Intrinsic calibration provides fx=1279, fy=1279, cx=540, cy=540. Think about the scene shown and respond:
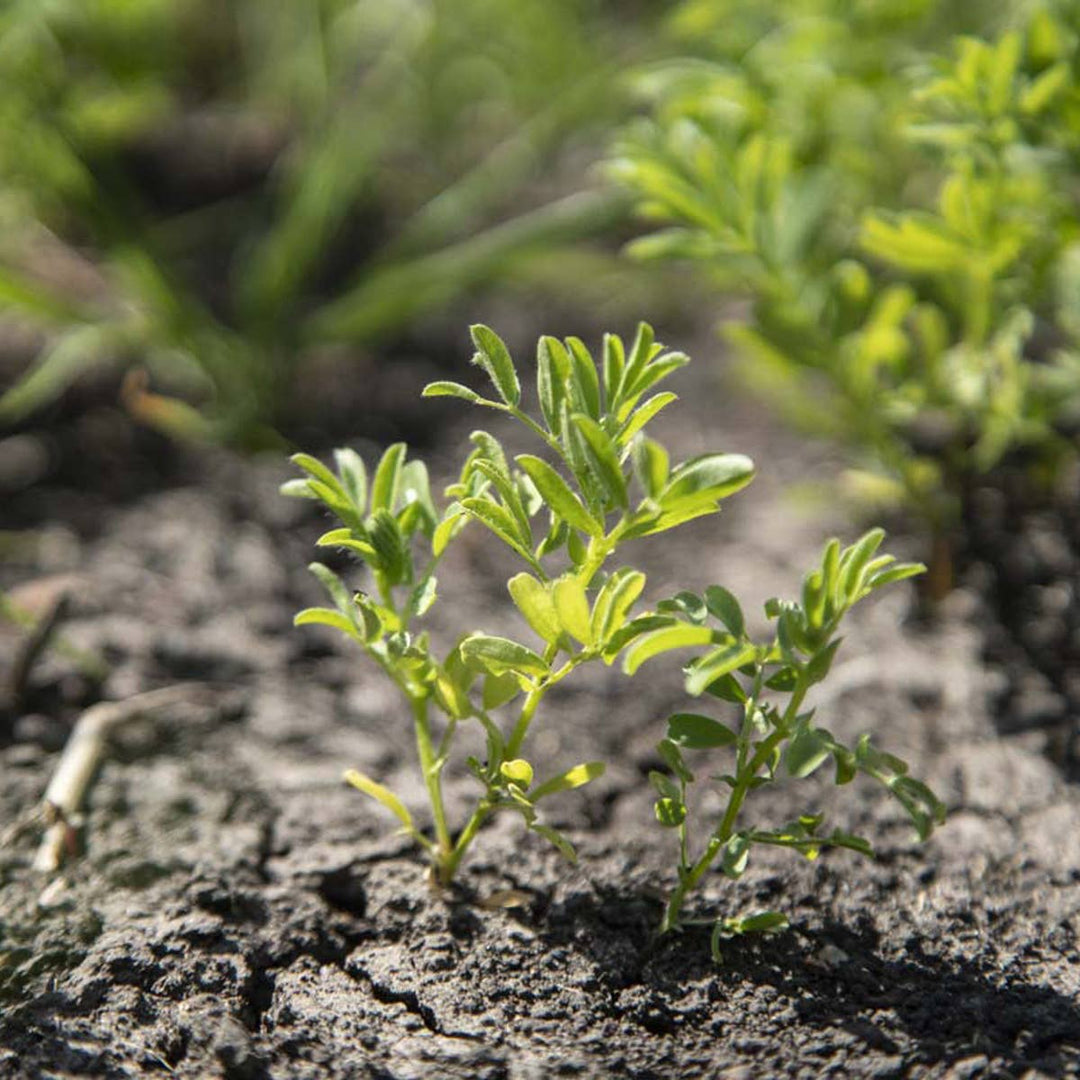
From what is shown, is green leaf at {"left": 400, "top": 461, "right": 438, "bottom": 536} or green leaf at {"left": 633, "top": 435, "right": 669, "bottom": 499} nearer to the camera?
green leaf at {"left": 633, "top": 435, "right": 669, "bottom": 499}

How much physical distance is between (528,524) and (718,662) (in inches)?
8.7

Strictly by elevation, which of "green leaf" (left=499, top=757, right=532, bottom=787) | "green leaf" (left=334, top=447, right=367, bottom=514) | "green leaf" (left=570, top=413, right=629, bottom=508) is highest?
"green leaf" (left=334, top=447, right=367, bottom=514)

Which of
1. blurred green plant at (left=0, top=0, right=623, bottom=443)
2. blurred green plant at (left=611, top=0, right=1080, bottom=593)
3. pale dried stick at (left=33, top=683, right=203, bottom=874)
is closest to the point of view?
pale dried stick at (left=33, top=683, right=203, bottom=874)

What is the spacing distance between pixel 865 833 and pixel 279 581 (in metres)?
0.88

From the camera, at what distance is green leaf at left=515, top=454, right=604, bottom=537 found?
1.02 metres

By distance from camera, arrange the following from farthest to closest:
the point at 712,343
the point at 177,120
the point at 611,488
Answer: the point at 177,120
the point at 712,343
the point at 611,488

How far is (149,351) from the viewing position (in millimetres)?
2182

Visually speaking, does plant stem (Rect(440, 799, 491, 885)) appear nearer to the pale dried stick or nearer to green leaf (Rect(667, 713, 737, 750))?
green leaf (Rect(667, 713, 737, 750))

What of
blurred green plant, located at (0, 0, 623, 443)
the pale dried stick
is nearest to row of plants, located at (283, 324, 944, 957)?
the pale dried stick

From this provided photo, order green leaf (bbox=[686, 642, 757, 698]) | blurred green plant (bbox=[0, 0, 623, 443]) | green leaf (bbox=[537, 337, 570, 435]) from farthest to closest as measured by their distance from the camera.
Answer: blurred green plant (bbox=[0, 0, 623, 443]) < green leaf (bbox=[537, 337, 570, 435]) < green leaf (bbox=[686, 642, 757, 698])

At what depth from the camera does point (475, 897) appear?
126cm

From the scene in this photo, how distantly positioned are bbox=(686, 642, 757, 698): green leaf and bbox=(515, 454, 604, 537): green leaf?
0.45ft

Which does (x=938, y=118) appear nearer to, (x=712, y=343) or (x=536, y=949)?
(x=712, y=343)

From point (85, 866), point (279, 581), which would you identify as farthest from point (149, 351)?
point (85, 866)
